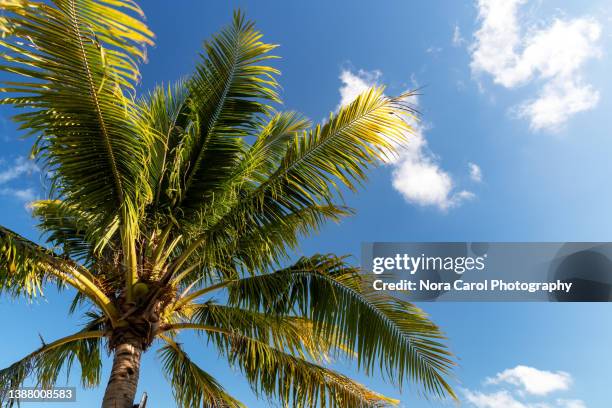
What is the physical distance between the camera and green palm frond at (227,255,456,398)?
6715 mm

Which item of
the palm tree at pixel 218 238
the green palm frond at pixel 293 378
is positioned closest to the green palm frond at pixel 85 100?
the palm tree at pixel 218 238

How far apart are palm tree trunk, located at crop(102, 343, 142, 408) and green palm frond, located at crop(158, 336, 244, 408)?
113 cm

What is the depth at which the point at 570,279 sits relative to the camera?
11055 millimetres

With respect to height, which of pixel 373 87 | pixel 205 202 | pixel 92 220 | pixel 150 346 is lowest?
pixel 150 346

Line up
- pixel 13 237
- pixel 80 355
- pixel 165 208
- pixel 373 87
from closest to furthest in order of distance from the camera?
pixel 13 237 < pixel 373 87 < pixel 165 208 < pixel 80 355

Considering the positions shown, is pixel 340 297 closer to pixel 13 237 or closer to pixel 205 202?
pixel 205 202

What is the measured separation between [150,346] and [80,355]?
2588mm

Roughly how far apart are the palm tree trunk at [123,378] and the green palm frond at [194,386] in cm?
113

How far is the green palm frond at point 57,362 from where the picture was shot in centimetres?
668

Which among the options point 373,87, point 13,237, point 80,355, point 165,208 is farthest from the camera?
point 80,355

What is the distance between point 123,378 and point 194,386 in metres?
2.00

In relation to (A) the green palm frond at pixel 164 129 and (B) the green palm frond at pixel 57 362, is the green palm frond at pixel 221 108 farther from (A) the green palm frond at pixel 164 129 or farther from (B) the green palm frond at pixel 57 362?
(B) the green palm frond at pixel 57 362

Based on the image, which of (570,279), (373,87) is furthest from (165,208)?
(570,279)

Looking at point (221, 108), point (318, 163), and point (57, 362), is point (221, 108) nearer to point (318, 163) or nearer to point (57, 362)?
point (318, 163)
